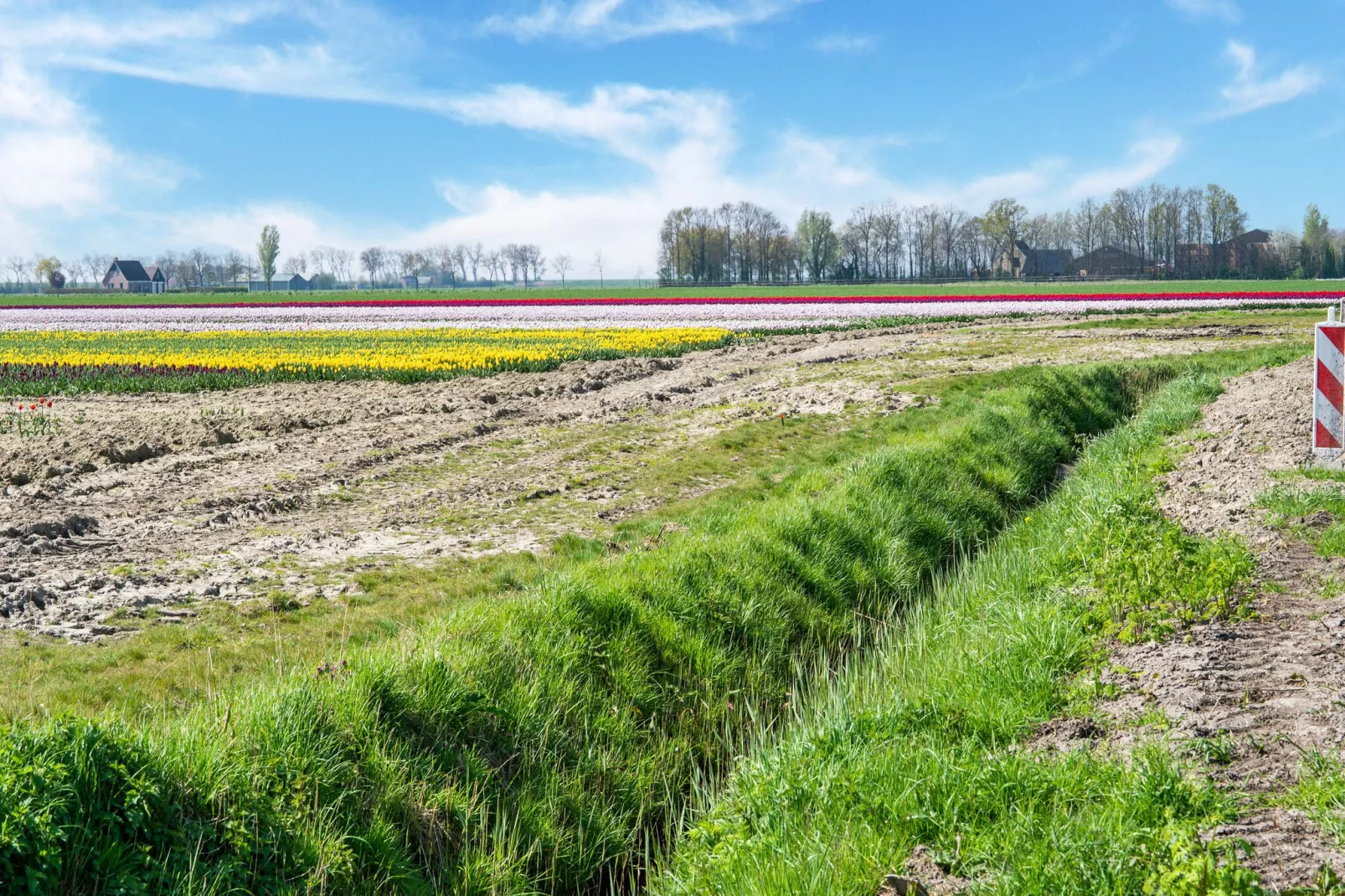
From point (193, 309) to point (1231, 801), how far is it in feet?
232

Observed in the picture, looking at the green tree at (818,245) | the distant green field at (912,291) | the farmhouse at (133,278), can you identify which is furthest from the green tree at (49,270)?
the green tree at (818,245)

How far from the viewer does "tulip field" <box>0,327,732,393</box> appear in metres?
22.4

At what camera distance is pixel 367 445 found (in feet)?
43.2

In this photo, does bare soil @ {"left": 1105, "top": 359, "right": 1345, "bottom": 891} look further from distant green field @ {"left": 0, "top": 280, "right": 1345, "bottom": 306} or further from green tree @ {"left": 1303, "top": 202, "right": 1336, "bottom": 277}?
green tree @ {"left": 1303, "top": 202, "right": 1336, "bottom": 277}

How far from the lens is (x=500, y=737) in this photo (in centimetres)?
505

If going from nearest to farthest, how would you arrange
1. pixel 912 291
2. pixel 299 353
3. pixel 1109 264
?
pixel 299 353, pixel 912 291, pixel 1109 264

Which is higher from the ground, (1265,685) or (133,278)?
(133,278)

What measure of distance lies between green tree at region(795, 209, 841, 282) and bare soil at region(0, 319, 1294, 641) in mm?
106005

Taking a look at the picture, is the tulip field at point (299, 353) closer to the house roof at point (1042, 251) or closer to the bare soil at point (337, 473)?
the bare soil at point (337, 473)

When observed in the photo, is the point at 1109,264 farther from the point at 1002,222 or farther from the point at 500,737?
the point at 500,737

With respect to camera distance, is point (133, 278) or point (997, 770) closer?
point (997, 770)

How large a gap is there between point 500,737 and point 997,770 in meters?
2.53

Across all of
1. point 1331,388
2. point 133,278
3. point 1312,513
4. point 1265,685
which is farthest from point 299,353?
point 133,278

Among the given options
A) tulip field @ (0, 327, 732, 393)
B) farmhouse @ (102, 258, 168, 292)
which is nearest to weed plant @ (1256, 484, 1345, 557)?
tulip field @ (0, 327, 732, 393)
